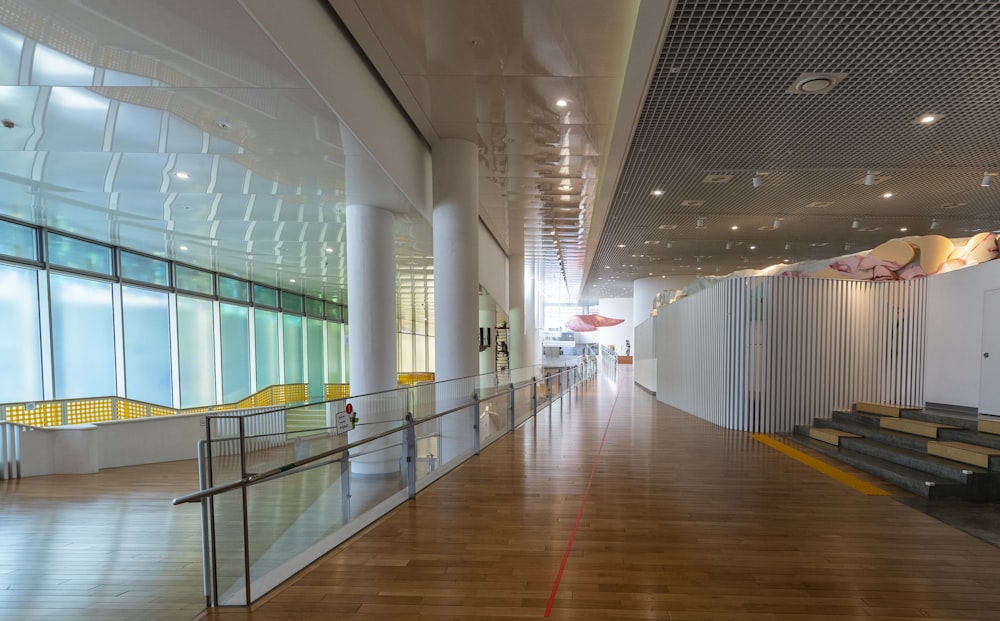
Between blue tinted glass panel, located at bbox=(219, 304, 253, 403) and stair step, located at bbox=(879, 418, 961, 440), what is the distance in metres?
16.0

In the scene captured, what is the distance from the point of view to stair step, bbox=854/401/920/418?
7.04 m

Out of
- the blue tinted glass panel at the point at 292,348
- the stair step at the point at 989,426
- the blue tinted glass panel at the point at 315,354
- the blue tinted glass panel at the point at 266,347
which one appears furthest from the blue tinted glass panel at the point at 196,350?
the stair step at the point at 989,426

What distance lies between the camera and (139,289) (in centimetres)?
1195

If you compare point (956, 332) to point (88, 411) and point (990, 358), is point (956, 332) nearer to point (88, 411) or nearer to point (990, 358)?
point (990, 358)

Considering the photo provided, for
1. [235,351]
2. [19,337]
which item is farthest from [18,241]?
[235,351]

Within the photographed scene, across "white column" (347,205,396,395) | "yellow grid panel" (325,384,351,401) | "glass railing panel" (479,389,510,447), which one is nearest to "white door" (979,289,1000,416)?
"glass railing panel" (479,389,510,447)

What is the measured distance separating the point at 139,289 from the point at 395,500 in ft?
36.2

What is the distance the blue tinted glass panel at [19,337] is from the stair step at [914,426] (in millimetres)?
14075

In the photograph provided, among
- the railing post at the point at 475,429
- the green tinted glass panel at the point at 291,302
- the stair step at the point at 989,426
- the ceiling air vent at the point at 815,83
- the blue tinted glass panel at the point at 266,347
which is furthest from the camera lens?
the green tinted glass panel at the point at 291,302

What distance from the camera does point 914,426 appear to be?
6125 millimetres

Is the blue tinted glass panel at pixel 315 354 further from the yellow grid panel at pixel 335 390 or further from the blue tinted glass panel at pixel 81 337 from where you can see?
the blue tinted glass panel at pixel 81 337

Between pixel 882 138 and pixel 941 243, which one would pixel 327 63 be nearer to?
pixel 882 138

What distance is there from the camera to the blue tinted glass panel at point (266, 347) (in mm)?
17297

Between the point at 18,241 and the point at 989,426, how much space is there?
48.0ft
